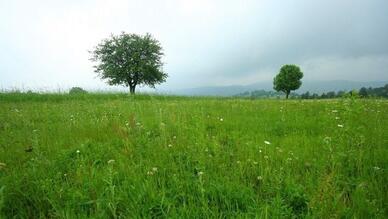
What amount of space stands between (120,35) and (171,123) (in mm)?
48476

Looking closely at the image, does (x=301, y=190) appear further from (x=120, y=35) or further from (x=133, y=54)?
(x=120, y=35)

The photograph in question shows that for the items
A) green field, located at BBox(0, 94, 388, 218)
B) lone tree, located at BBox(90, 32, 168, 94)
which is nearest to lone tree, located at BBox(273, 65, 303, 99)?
lone tree, located at BBox(90, 32, 168, 94)

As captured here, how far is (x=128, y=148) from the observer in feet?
16.1

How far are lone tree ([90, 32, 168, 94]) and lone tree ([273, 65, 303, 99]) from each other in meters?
39.2

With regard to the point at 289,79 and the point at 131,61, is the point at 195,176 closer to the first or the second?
the point at 131,61

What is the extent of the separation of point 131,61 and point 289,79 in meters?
46.3

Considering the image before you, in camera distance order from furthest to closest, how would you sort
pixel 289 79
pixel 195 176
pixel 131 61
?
pixel 289 79 < pixel 131 61 < pixel 195 176

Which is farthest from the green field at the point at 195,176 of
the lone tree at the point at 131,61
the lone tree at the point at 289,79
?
the lone tree at the point at 289,79

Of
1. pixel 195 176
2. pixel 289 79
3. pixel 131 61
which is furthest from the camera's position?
pixel 289 79

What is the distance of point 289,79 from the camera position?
77375 mm

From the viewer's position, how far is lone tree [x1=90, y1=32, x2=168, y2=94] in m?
47.9

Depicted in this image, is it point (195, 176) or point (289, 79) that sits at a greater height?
point (289, 79)

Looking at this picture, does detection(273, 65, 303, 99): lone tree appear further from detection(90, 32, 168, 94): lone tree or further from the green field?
the green field

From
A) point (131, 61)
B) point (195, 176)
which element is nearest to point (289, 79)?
point (131, 61)
